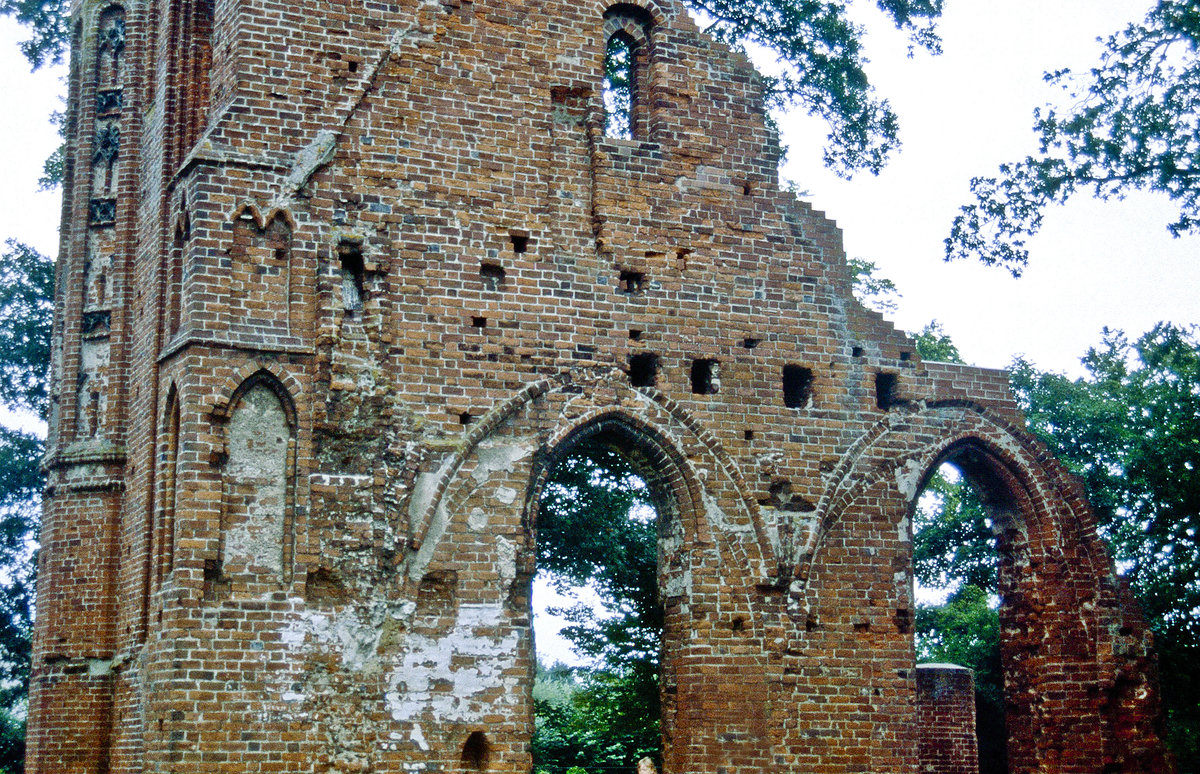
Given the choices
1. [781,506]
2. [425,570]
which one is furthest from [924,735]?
[425,570]

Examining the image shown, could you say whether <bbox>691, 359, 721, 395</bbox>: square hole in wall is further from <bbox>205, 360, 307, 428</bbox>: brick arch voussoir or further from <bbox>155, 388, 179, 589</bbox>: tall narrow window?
<bbox>155, 388, 179, 589</bbox>: tall narrow window

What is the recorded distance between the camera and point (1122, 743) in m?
13.4

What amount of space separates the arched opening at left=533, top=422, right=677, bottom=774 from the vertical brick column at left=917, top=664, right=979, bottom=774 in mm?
3869

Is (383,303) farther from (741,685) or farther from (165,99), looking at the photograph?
(741,685)

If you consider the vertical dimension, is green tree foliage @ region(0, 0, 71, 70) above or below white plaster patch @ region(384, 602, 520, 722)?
above

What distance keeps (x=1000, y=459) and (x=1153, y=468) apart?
597cm

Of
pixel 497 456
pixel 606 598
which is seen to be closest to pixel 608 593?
pixel 606 598

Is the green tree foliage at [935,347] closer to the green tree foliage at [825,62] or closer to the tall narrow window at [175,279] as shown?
the green tree foliage at [825,62]

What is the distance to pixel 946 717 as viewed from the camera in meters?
19.2

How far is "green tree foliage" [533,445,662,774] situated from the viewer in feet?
66.9

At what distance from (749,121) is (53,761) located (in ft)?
29.7

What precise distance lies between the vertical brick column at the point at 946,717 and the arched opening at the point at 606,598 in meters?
3.87

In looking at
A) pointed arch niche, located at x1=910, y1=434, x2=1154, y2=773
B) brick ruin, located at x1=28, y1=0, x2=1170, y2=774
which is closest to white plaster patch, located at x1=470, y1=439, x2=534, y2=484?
brick ruin, located at x1=28, y1=0, x2=1170, y2=774

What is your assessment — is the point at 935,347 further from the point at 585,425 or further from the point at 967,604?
the point at 585,425
